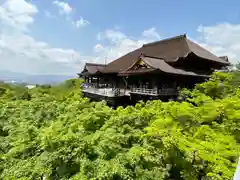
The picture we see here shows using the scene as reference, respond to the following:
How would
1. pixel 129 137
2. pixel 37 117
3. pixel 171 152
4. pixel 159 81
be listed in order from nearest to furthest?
pixel 171 152 → pixel 129 137 → pixel 37 117 → pixel 159 81

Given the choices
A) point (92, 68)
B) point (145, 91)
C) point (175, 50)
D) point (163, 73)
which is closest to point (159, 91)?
point (145, 91)

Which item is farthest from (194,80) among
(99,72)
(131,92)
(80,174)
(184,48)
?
(80,174)

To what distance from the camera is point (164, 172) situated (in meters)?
5.17

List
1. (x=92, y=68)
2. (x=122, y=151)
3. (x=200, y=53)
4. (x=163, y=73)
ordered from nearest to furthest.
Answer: (x=122, y=151), (x=163, y=73), (x=200, y=53), (x=92, y=68)

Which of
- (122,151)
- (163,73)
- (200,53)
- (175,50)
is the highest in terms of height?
(175,50)

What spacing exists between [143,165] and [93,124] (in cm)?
242

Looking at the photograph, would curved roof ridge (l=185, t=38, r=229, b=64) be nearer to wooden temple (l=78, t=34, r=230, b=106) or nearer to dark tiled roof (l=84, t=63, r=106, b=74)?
wooden temple (l=78, t=34, r=230, b=106)

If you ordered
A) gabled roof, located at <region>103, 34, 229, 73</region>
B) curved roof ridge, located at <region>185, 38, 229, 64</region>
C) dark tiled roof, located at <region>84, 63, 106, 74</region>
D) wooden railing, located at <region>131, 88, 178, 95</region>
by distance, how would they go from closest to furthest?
wooden railing, located at <region>131, 88, 178, 95</region> < gabled roof, located at <region>103, 34, 229, 73</region> < curved roof ridge, located at <region>185, 38, 229, 64</region> < dark tiled roof, located at <region>84, 63, 106, 74</region>

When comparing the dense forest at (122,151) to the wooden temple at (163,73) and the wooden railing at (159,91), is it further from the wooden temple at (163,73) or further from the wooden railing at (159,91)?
the wooden temple at (163,73)

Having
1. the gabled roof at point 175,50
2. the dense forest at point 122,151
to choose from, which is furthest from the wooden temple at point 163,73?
the dense forest at point 122,151

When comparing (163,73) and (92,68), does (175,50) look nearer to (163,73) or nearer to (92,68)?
(163,73)

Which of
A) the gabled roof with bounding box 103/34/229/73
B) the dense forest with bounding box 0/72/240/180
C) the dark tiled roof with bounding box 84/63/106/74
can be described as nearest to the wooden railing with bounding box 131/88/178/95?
the gabled roof with bounding box 103/34/229/73

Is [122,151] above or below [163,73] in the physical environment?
below

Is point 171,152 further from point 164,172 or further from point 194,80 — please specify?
point 194,80
